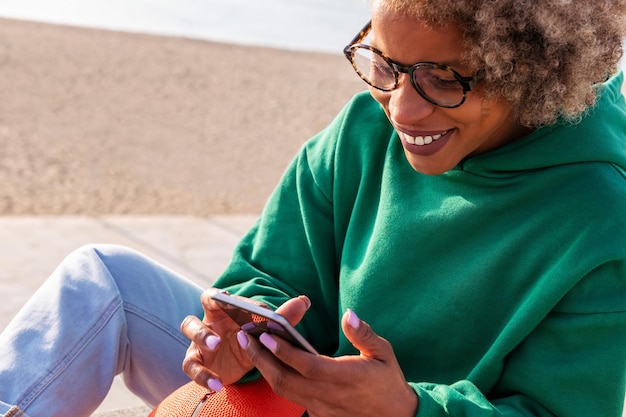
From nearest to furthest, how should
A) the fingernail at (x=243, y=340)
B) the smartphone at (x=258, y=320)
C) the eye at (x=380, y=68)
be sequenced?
the smartphone at (x=258, y=320) → the fingernail at (x=243, y=340) → the eye at (x=380, y=68)

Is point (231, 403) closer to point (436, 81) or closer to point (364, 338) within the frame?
point (364, 338)

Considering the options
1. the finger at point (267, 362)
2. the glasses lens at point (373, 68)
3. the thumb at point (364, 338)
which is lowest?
the finger at point (267, 362)

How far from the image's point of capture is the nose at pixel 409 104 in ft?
5.80

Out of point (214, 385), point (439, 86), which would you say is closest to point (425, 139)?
point (439, 86)

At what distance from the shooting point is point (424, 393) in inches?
66.4

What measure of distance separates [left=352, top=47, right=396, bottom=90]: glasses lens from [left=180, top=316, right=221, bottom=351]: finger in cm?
58

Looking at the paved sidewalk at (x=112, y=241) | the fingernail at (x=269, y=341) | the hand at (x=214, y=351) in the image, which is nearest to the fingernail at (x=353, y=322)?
the fingernail at (x=269, y=341)

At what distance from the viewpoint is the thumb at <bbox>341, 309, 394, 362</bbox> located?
1.58 metres

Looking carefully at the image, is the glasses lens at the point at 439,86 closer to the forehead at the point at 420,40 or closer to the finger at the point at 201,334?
the forehead at the point at 420,40

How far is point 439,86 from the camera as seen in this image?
1.75 m

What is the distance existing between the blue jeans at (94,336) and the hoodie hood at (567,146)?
2.56ft

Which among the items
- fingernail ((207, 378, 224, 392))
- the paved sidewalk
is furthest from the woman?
the paved sidewalk

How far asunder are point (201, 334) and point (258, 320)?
136mm

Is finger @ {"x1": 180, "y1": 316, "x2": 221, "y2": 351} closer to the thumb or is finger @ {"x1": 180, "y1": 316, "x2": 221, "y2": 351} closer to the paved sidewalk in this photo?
the thumb
